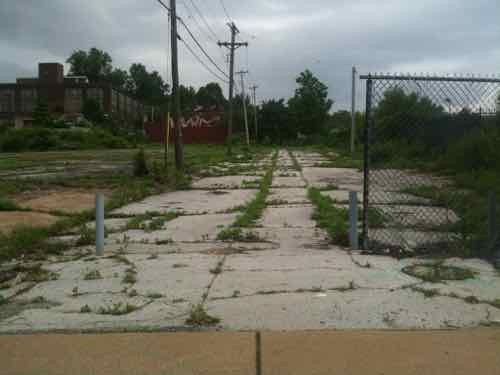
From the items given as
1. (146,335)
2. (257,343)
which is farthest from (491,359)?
(146,335)

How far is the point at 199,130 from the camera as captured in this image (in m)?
62.3

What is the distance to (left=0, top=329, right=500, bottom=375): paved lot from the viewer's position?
343 centimetres

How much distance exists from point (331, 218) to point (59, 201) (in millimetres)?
5961

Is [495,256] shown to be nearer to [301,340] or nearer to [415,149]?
[415,149]

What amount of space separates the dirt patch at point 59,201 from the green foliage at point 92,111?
196ft

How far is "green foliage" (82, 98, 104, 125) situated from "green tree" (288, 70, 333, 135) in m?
24.3

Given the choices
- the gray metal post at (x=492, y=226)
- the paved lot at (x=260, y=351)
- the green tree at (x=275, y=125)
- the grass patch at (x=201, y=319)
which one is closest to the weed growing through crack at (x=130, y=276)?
the grass patch at (x=201, y=319)

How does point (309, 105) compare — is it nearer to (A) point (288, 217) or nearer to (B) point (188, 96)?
(B) point (188, 96)

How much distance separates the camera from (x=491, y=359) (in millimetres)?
3539

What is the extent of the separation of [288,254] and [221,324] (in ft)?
7.54

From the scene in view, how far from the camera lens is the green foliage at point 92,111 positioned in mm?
71562

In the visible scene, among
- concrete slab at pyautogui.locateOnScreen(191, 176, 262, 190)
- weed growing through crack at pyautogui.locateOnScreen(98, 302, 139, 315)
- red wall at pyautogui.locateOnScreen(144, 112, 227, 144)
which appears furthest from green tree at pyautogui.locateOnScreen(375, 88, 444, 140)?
red wall at pyautogui.locateOnScreen(144, 112, 227, 144)

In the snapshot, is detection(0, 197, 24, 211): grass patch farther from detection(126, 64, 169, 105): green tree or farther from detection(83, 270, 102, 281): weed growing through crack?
detection(126, 64, 169, 105): green tree

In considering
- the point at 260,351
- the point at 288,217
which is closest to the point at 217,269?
the point at 260,351
